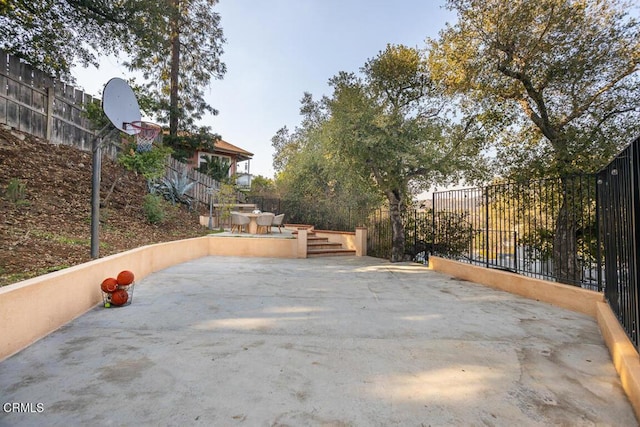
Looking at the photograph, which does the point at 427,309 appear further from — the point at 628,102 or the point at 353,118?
the point at 628,102

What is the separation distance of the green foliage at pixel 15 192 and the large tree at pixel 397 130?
23.7ft

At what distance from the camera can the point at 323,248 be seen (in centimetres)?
1134

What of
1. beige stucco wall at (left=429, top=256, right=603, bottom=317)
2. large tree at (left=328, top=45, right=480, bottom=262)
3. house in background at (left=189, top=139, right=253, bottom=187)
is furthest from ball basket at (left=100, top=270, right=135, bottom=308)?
house in background at (left=189, top=139, right=253, bottom=187)

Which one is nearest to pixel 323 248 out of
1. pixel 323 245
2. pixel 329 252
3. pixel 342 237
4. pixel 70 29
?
pixel 323 245

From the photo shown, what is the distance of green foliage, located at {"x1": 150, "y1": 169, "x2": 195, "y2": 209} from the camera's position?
36.3 ft

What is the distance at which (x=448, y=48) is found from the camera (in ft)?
28.2

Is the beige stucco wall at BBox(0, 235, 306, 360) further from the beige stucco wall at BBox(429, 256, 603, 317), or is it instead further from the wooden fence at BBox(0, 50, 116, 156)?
the beige stucco wall at BBox(429, 256, 603, 317)

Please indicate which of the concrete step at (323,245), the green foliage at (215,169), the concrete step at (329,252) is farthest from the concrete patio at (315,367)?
the green foliage at (215,169)

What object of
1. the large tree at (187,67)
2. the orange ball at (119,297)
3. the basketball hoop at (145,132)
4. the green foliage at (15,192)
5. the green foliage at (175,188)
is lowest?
the orange ball at (119,297)

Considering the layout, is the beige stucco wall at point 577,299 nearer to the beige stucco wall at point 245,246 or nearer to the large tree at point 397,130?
the large tree at point 397,130

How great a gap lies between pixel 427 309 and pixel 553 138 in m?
7.18

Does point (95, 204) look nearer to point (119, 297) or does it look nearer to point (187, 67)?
point (119, 297)

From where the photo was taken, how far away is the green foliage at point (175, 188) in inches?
436

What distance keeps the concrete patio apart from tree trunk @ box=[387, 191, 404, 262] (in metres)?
5.46
